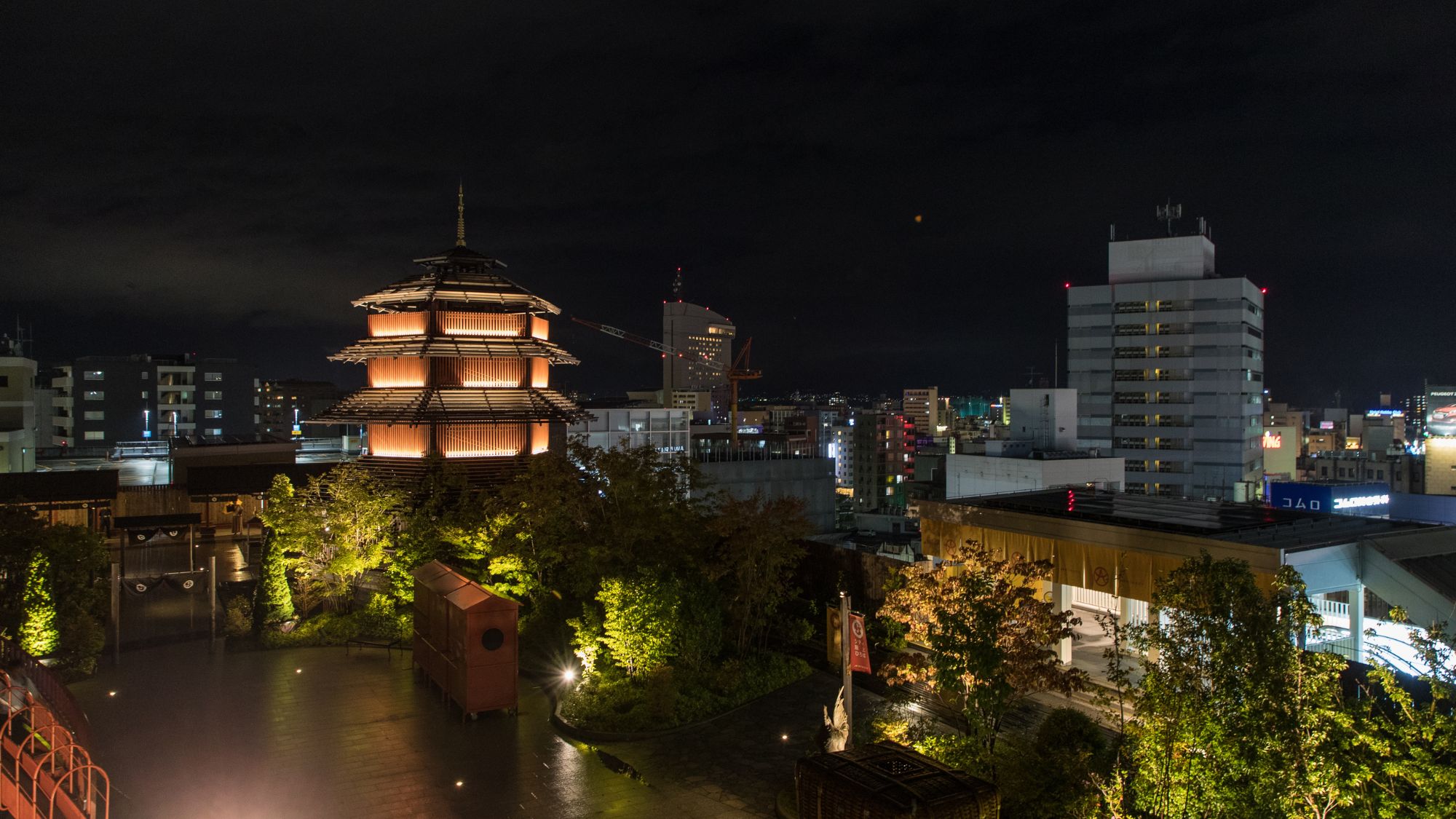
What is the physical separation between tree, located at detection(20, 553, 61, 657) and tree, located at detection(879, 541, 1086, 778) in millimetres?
23183

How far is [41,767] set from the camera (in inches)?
508

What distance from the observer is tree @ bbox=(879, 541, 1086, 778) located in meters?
14.9

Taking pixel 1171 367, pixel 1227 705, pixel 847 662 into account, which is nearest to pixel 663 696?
pixel 847 662

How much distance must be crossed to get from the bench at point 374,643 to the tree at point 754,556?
35.8 feet

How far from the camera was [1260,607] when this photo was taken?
11.4 metres

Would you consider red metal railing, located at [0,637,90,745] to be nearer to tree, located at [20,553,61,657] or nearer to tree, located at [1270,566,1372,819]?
tree, located at [20,553,61,657]

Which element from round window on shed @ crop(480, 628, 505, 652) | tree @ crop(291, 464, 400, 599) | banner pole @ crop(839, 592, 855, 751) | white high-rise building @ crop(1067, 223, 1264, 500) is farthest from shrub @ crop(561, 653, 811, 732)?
white high-rise building @ crop(1067, 223, 1264, 500)

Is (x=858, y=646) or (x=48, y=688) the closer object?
(x=858, y=646)

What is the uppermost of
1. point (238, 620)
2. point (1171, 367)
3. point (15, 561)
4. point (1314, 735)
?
point (1171, 367)

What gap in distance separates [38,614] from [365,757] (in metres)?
12.7

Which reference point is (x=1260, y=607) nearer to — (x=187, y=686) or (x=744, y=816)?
(x=744, y=816)

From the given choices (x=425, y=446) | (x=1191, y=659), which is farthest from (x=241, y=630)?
(x=1191, y=659)

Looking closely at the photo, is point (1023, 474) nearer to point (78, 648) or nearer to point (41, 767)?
point (78, 648)

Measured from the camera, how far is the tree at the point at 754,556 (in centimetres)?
2431
